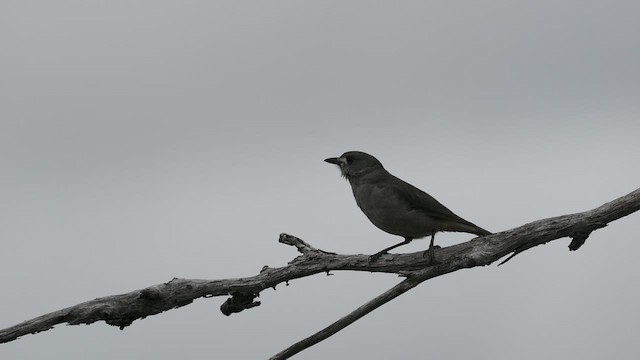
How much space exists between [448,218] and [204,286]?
3733 mm

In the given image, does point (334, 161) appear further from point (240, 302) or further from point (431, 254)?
point (240, 302)

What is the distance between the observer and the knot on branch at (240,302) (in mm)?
10788

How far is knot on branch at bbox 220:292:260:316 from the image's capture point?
10.8m

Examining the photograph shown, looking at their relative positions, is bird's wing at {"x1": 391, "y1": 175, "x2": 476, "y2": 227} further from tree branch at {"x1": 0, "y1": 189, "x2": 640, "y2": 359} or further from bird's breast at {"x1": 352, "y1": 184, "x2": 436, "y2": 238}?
tree branch at {"x1": 0, "y1": 189, "x2": 640, "y2": 359}

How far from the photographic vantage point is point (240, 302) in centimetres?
1087

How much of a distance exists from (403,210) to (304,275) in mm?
2063

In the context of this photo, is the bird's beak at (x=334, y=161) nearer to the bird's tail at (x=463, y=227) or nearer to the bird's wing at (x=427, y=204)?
the bird's wing at (x=427, y=204)

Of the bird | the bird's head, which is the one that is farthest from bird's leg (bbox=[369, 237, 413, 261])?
the bird's head

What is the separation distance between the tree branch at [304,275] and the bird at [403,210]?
137cm

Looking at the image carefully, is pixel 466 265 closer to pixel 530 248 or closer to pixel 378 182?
pixel 530 248

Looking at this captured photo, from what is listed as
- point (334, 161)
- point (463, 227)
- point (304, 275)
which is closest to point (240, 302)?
point (304, 275)

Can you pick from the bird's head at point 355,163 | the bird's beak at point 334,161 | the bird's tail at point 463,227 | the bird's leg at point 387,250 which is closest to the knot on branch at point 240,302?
the bird's leg at point 387,250

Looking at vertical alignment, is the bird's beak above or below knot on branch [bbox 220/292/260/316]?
above

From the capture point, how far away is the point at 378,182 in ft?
43.1
